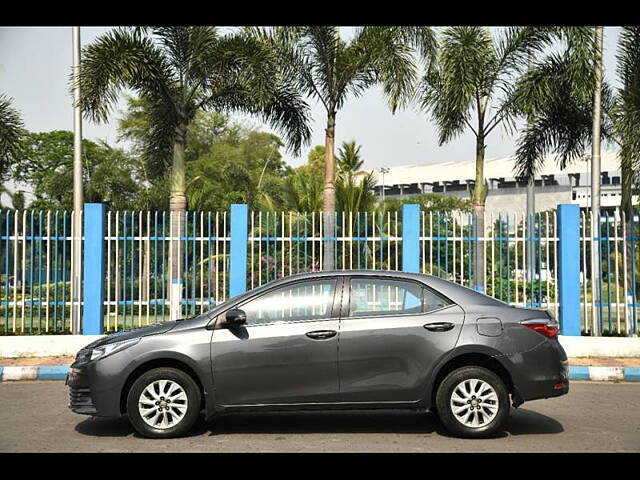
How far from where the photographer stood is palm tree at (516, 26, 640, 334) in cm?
1448

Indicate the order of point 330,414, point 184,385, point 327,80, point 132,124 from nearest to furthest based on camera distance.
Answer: point 184,385
point 330,414
point 327,80
point 132,124

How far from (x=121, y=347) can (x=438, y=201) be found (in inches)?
2156

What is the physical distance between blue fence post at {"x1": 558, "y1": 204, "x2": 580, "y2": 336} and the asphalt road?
3.52 m

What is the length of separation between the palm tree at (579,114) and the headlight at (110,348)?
29.1 ft

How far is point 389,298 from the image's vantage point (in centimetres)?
685

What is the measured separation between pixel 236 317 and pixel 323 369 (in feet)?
2.82

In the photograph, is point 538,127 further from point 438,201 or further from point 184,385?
point 438,201

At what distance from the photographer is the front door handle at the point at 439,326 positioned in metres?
6.62

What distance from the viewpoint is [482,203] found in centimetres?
1792

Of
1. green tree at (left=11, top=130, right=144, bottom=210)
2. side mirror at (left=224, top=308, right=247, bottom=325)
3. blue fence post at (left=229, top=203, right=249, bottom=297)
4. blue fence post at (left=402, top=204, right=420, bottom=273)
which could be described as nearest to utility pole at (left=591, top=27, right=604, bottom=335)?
blue fence post at (left=402, top=204, right=420, bottom=273)

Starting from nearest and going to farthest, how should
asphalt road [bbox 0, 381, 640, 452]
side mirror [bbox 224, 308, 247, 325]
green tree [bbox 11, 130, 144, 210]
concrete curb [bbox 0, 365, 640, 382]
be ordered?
asphalt road [bbox 0, 381, 640, 452] < side mirror [bbox 224, 308, 247, 325] < concrete curb [bbox 0, 365, 640, 382] < green tree [bbox 11, 130, 144, 210]

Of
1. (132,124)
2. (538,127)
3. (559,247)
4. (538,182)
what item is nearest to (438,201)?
(538,182)

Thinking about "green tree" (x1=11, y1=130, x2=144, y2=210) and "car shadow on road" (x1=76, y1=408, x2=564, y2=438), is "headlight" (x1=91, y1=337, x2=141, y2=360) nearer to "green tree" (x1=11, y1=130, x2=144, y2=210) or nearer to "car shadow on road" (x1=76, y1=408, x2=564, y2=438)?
"car shadow on road" (x1=76, y1=408, x2=564, y2=438)
